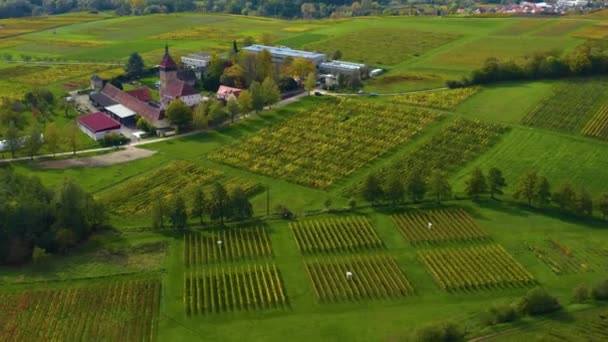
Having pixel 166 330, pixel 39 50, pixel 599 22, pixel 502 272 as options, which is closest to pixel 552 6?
pixel 599 22

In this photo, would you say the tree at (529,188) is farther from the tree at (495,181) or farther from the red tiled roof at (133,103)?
the red tiled roof at (133,103)

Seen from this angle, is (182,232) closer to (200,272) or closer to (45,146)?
(200,272)

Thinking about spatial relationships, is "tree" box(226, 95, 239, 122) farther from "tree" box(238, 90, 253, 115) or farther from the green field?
the green field

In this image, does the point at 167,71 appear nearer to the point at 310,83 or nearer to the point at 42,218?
the point at 310,83

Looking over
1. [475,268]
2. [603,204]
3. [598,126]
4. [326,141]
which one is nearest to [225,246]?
[475,268]

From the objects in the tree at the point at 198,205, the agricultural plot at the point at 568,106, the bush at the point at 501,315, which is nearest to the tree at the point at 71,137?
the tree at the point at 198,205

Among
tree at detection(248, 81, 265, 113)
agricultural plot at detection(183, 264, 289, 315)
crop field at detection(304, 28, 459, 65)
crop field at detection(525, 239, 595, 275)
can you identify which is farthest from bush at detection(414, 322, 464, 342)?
crop field at detection(304, 28, 459, 65)
